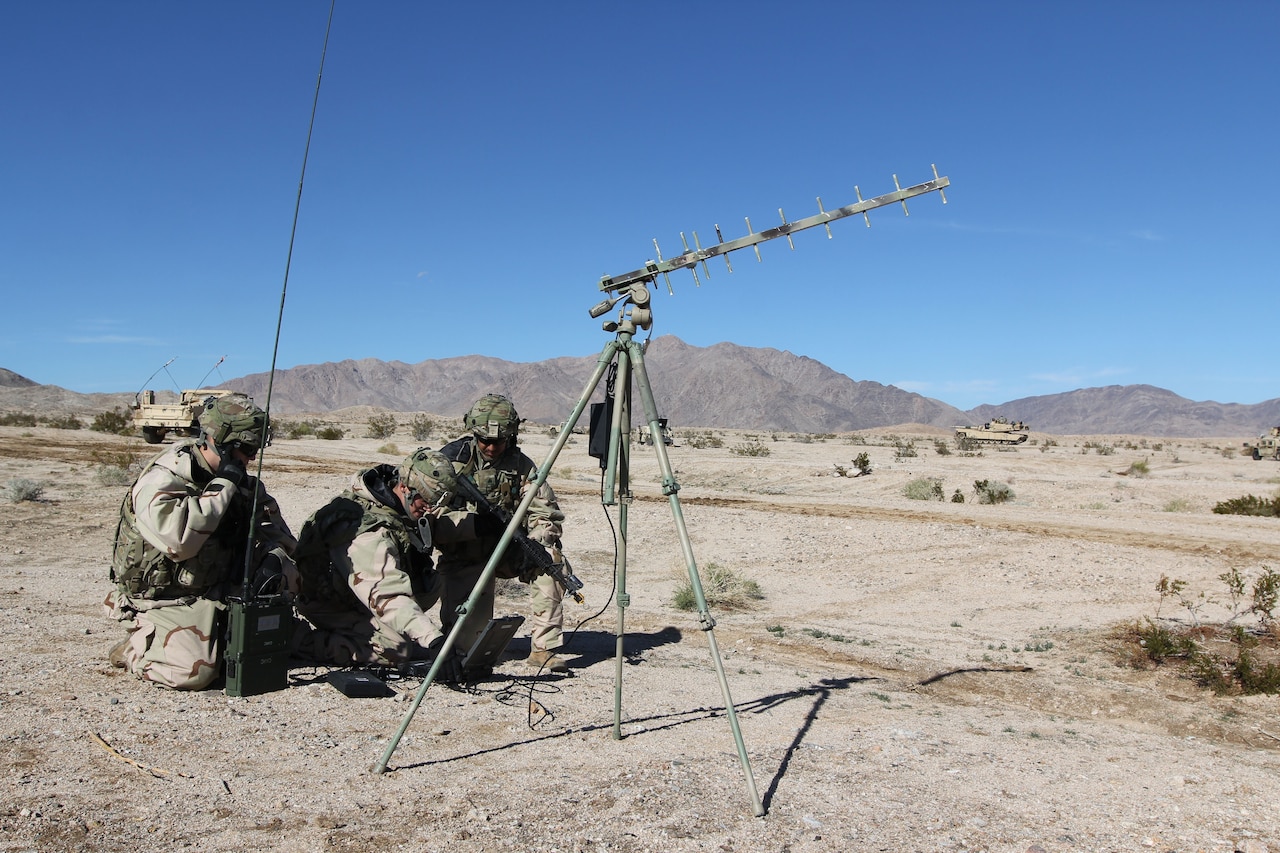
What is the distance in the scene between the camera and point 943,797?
4.23 meters

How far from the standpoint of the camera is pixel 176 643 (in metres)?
5.42

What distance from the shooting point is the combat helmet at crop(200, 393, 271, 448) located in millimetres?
5523

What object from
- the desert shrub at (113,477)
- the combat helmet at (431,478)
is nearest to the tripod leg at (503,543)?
the combat helmet at (431,478)

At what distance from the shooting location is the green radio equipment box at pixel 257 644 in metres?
5.24

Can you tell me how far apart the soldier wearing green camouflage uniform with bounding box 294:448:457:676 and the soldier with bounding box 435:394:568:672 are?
0.40 meters

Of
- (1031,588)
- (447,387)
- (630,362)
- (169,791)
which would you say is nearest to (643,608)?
(1031,588)

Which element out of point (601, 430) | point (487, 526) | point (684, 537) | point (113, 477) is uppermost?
point (601, 430)

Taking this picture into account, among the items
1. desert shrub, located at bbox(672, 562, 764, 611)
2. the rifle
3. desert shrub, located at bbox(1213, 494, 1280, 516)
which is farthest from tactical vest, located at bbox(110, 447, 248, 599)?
desert shrub, located at bbox(1213, 494, 1280, 516)

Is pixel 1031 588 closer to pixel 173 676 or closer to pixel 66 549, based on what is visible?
pixel 173 676

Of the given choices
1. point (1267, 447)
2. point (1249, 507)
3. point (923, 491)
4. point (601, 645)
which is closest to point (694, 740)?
point (601, 645)

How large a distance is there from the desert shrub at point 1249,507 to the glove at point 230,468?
62.7 ft

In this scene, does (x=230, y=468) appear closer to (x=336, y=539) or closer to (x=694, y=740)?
(x=336, y=539)

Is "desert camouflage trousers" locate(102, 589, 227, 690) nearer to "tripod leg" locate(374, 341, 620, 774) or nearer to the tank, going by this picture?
"tripod leg" locate(374, 341, 620, 774)

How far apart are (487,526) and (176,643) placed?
2225 mm
